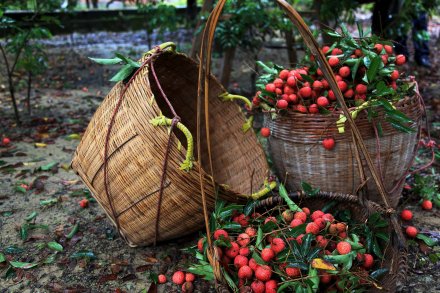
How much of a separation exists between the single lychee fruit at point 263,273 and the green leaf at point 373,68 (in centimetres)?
96

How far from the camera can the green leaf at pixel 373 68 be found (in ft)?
6.16

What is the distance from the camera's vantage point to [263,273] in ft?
5.06

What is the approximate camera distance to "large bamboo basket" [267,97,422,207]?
78.5 inches

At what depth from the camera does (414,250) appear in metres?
2.06

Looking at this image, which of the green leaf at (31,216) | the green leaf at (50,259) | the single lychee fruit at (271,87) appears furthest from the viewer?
the green leaf at (31,216)

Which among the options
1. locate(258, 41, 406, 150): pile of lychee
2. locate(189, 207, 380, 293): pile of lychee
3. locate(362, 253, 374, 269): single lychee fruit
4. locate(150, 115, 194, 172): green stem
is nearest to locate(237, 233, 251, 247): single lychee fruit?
locate(189, 207, 380, 293): pile of lychee

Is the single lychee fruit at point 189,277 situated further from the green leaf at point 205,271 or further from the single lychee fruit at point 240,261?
the single lychee fruit at point 240,261

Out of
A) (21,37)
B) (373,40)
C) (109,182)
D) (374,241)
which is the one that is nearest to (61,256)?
(109,182)

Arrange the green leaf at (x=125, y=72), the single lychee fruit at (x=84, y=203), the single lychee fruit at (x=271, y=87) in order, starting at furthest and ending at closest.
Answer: the single lychee fruit at (x=84, y=203) → the single lychee fruit at (x=271, y=87) → the green leaf at (x=125, y=72)

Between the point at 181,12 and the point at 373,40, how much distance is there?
7763 millimetres

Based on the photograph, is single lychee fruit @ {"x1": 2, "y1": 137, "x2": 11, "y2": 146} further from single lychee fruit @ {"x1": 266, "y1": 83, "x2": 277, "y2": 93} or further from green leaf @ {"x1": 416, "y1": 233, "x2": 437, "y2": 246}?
green leaf @ {"x1": 416, "y1": 233, "x2": 437, "y2": 246}

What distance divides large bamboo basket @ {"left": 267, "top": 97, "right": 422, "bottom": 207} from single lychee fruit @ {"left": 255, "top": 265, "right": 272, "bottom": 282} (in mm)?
548

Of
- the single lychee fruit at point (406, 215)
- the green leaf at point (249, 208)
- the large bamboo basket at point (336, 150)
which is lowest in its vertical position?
the single lychee fruit at point (406, 215)

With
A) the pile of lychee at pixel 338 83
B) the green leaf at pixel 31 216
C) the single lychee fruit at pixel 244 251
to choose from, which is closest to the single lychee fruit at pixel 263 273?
the single lychee fruit at pixel 244 251
